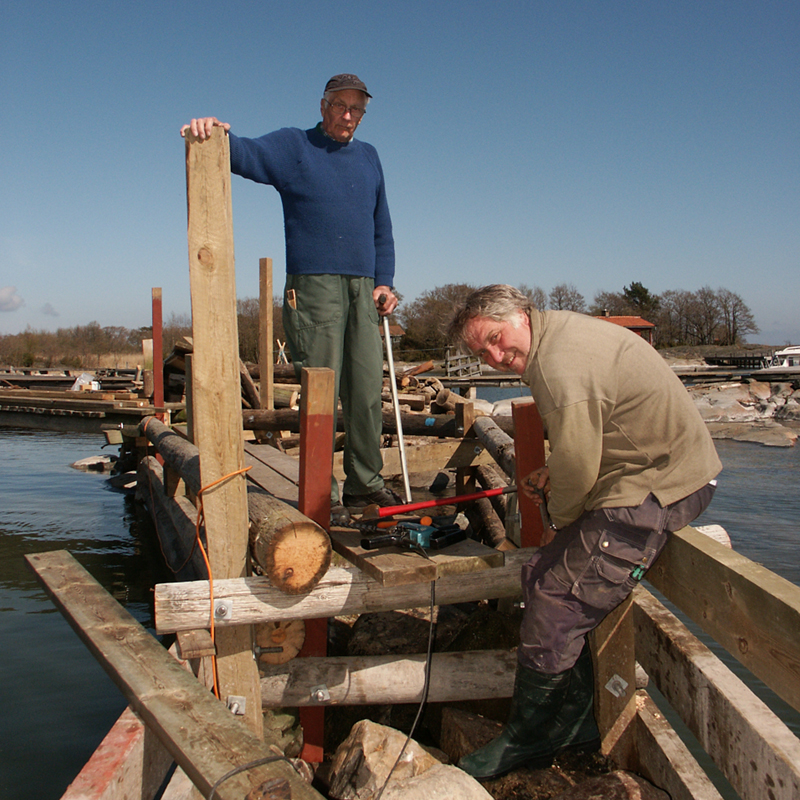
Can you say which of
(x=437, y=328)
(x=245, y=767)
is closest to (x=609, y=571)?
(x=245, y=767)

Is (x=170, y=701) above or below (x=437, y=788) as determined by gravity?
above

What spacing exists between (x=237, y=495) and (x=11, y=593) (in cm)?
547

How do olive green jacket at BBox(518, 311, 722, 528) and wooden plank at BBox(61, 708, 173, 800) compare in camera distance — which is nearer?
wooden plank at BBox(61, 708, 173, 800)

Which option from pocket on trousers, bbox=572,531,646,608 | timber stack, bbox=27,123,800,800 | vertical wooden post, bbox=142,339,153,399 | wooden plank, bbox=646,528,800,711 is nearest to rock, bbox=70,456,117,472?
vertical wooden post, bbox=142,339,153,399

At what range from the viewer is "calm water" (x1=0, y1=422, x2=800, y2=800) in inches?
168

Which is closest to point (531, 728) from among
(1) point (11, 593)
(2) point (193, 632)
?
(2) point (193, 632)

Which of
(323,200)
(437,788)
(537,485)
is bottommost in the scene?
(437,788)

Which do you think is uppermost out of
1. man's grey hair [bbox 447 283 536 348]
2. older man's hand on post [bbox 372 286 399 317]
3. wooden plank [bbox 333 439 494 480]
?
older man's hand on post [bbox 372 286 399 317]

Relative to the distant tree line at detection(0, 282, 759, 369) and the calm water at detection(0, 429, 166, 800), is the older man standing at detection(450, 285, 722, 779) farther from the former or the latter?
the distant tree line at detection(0, 282, 759, 369)

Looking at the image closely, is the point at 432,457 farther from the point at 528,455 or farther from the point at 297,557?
the point at 297,557

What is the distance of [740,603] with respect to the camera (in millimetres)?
2234

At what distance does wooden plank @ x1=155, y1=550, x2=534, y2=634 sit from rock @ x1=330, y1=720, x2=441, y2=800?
22.0 inches

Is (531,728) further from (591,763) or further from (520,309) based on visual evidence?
(520,309)

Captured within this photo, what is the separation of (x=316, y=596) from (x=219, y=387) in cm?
106
